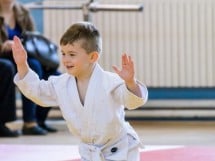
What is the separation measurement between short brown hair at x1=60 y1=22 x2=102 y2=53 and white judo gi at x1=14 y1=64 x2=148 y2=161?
73 millimetres

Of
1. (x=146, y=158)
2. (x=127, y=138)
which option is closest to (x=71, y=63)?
(x=127, y=138)

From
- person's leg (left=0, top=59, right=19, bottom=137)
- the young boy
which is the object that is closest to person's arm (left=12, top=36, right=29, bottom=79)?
the young boy

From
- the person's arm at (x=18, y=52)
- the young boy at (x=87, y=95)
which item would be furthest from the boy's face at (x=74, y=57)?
the person's arm at (x=18, y=52)

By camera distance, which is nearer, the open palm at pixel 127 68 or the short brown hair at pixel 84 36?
the open palm at pixel 127 68

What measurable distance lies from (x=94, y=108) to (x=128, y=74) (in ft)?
0.56

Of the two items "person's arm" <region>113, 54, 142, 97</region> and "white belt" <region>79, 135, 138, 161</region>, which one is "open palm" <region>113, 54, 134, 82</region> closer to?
"person's arm" <region>113, 54, 142, 97</region>

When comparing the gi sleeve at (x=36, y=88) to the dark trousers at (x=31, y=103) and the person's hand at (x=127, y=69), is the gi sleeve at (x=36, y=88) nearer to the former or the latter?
the person's hand at (x=127, y=69)

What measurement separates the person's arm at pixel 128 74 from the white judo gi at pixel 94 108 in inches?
2.5

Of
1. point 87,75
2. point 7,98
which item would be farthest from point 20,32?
point 87,75

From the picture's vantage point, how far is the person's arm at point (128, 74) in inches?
58.7

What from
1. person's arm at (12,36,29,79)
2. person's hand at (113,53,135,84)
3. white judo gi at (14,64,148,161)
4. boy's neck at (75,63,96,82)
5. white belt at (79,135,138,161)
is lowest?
white belt at (79,135,138,161)

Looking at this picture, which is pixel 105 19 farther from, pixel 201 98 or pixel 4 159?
pixel 4 159

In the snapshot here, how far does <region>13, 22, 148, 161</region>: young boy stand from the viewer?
160cm

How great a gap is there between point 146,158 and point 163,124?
66.7 inches
